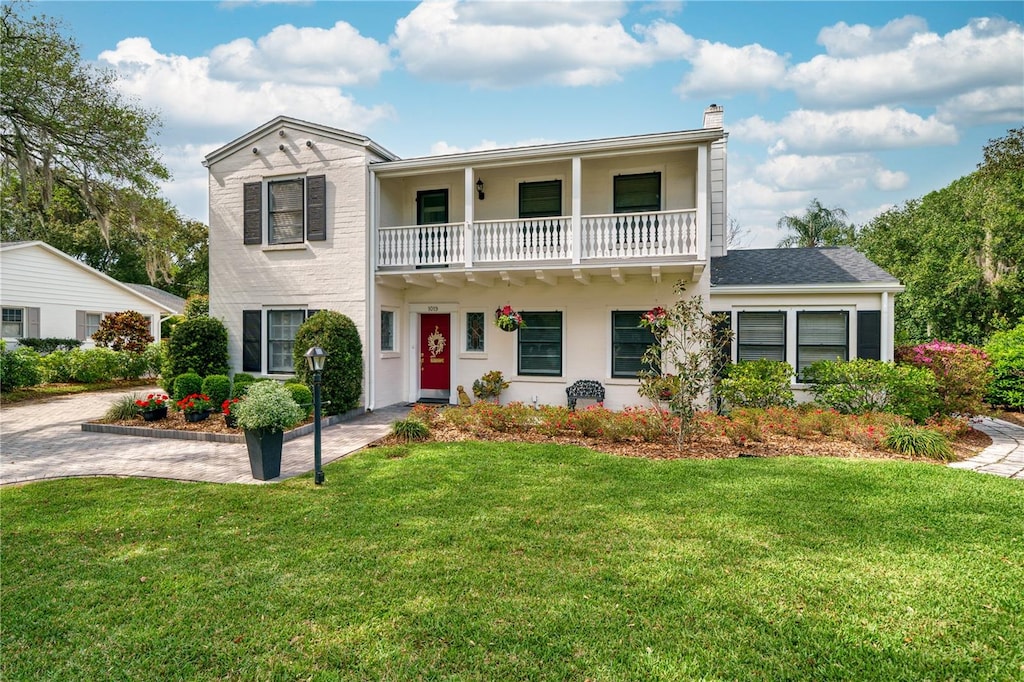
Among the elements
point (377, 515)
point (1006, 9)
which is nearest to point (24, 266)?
point (377, 515)

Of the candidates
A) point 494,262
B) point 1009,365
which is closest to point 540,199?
point 494,262

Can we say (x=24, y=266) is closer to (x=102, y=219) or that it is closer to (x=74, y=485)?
(x=102, y=219)

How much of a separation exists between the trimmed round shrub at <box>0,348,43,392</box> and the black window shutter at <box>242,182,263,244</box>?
7134 mm

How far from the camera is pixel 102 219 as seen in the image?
1188 cm

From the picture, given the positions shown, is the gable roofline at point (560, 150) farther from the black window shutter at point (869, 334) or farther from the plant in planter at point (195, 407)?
the plant in planter at point (195, 407)

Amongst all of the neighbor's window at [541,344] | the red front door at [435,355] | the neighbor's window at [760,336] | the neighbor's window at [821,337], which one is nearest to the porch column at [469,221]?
the neighbor's window at [541,344]

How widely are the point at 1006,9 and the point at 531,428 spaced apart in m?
14.0

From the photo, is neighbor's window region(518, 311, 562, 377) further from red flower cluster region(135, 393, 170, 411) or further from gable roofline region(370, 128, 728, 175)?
red flower cluster region(135, 393, 170, 411)

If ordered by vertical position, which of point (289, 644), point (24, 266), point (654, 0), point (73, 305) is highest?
point (654, 0)

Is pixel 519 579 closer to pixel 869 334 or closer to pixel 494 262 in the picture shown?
pixel 494 262

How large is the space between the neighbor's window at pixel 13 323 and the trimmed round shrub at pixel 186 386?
473 inches

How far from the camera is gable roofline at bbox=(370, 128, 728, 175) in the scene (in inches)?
367

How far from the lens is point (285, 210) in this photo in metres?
11.7

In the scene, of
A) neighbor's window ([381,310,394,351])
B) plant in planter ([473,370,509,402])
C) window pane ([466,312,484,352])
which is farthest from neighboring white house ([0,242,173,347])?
plant in planter ([473,370,509,402])
